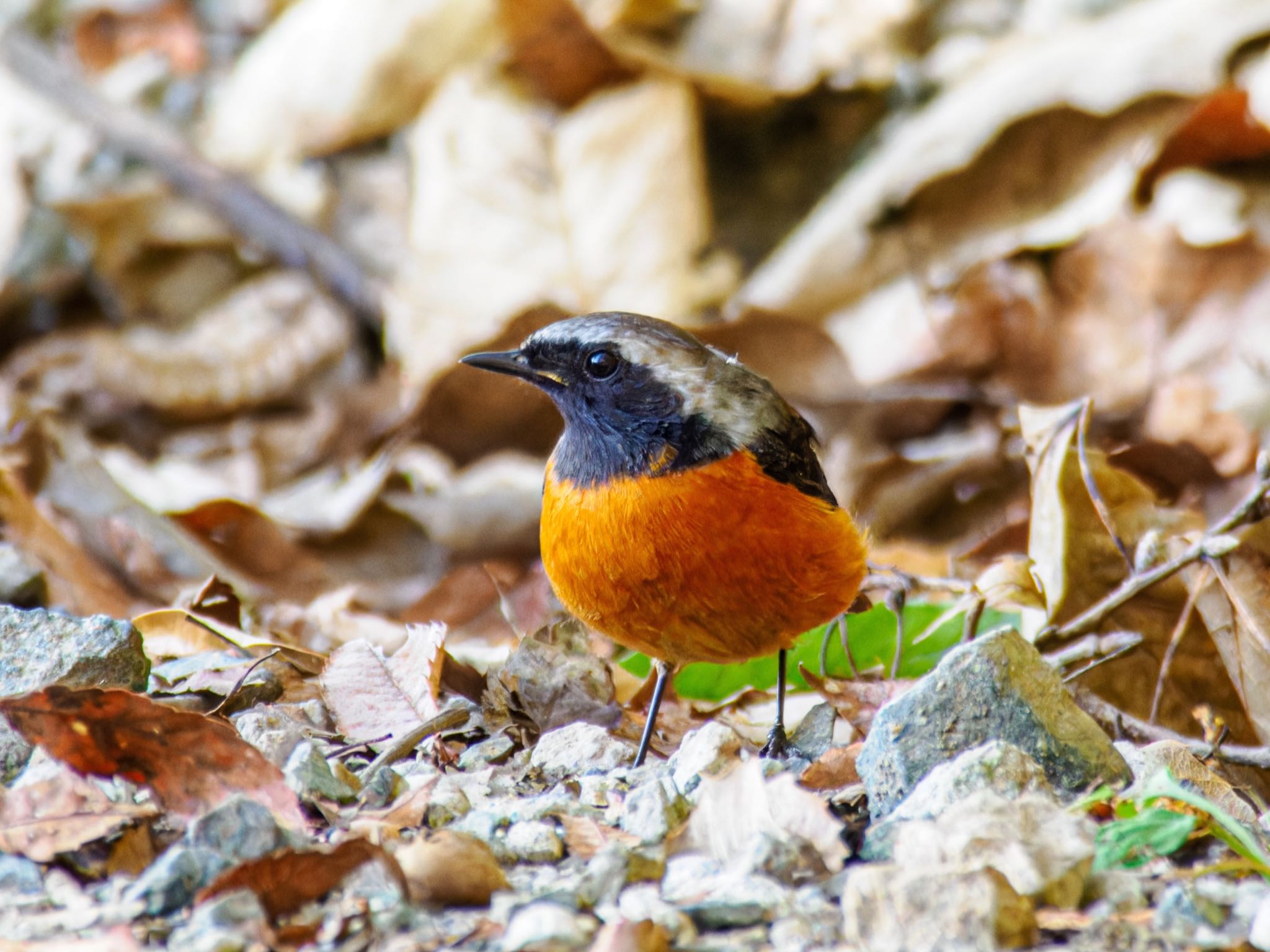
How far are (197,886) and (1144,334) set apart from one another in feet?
19.5

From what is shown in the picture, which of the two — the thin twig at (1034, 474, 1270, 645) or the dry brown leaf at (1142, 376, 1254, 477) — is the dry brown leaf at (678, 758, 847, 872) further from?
the dry brown leaf at (1142, 376, 1254, 477)

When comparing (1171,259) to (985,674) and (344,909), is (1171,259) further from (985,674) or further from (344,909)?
(344,909)

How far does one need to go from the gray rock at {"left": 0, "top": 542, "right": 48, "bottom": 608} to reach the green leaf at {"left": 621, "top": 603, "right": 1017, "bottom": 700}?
6.74ft

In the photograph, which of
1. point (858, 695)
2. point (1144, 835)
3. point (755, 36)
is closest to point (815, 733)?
point (858, 695)

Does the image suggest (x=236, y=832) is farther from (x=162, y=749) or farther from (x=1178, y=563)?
(x=1178, y=563)

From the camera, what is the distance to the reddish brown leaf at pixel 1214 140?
7.23 metres

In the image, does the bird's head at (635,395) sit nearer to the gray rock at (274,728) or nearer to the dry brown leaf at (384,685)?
the dry brown leaf at (384,685)

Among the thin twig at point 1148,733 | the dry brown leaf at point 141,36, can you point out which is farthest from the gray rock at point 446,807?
the dry brown leaf at point 141,36

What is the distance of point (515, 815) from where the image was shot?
10.2 feet

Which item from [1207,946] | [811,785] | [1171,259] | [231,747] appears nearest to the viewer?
[1207,946]

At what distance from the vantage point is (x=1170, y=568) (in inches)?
158

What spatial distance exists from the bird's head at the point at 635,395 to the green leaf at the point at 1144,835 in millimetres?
1635

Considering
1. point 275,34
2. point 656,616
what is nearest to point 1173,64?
point 656,616

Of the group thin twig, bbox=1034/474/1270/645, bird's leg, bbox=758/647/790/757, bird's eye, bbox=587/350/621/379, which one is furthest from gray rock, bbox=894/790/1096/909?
bird's eye, bbox=587/350/621/379
